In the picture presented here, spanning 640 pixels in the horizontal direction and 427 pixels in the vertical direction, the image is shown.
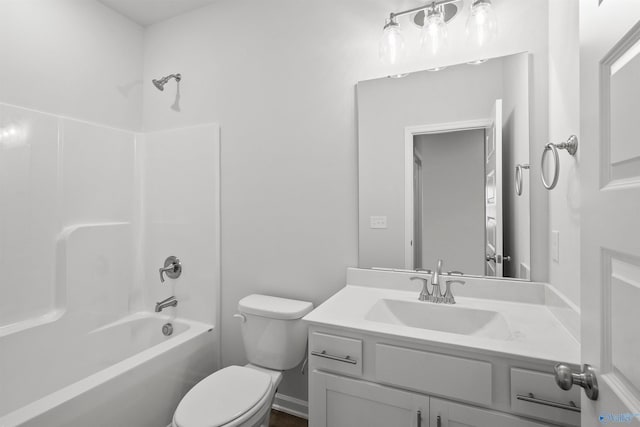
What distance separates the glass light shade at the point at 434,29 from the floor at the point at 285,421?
214cm

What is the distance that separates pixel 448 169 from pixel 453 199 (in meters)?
0.15

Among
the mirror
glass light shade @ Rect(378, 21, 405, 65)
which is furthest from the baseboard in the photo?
glass light shade @ Rect(378, 21, 405, 65)

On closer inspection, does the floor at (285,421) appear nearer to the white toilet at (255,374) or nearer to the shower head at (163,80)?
the white toilet at (255,374)

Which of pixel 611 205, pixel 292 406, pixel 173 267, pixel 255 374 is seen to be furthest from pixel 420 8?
pixel 292 406

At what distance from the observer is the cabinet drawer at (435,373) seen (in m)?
1.00

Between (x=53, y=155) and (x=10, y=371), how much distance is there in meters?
1.19

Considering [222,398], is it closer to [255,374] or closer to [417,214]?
[255,374]

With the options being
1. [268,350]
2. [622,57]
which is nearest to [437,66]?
[622,57]

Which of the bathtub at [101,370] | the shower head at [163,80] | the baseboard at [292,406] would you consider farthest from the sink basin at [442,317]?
the shower head at [163,80]

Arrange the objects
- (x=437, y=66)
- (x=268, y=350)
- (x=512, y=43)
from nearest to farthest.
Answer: (x=512, y=43) < (x=437, y=66) < (x=268, y=350)

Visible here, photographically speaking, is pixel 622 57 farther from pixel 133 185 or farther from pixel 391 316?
pixel 133 185

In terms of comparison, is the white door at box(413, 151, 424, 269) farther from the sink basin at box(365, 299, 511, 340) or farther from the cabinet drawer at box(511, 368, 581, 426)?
the cabinet drawer at box(511, 368, 581, 426)

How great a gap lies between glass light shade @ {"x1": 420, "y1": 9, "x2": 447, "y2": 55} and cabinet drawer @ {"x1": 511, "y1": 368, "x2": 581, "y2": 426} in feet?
4.58

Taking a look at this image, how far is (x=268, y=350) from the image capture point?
1.71 meters
